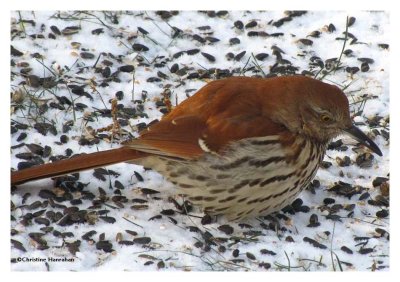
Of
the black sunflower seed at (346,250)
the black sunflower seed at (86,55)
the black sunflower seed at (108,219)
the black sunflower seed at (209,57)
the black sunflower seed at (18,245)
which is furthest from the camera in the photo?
the black sunflower seed at (209,57)

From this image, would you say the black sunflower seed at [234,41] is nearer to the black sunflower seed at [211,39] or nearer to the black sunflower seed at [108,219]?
the black sunflower seed at [211,39]

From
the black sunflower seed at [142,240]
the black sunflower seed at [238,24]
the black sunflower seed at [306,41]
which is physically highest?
the black sunflower seed at [238,24]

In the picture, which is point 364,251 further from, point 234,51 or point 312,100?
point 234,51

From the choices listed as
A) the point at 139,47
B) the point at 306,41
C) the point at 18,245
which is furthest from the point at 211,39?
the point at 18,245

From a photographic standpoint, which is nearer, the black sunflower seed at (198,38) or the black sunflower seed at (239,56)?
the black sunflower seed at (239,56)

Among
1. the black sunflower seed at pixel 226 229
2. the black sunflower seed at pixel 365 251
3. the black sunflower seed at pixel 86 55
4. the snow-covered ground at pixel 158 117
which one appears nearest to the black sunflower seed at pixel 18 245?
the snow-covered ground at pixel 158 117

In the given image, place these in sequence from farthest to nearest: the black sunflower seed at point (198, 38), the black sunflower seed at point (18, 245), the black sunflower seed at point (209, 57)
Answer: the black sunflower seed at point (198, 38) < the black sunflower seed at point (209, 57) < the black sunflower seed at point (18, 245)
